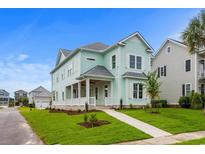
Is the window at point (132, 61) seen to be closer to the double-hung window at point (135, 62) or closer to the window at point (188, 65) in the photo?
the double-hung window at point (135, 62)

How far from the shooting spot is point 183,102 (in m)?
23.2

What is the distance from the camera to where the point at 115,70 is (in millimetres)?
21750

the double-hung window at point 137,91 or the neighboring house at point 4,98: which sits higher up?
the double-hung window at point 137,91

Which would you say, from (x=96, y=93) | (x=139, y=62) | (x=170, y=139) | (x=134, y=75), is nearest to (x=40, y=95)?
(x=96, y=93)

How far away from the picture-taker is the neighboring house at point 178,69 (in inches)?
942

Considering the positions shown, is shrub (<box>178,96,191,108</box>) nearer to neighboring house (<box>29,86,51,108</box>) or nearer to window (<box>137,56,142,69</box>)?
Result: window (<box>137,56,142,69</box>)

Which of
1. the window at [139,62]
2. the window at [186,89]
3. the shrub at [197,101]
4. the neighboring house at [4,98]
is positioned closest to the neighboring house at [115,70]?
the window at [139,62]

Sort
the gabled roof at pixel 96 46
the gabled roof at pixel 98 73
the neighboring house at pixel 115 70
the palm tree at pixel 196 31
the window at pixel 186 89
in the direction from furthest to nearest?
the window at pixel 186 89 → the gabled roof at pixel 96 46 → the neighboring house at pixel 115 70 → the gabled roof at pixel 98 73 → the palm tree at pixel 196 31

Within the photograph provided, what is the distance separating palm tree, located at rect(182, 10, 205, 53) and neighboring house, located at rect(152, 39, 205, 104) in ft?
20.0

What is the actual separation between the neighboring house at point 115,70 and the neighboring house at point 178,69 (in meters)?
4.83

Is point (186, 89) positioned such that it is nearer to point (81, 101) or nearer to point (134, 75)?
point (134, 75)
